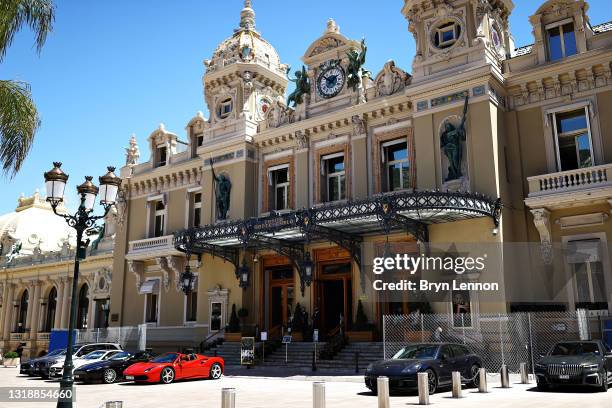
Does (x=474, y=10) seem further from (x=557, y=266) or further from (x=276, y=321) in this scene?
(x=276, y=321)

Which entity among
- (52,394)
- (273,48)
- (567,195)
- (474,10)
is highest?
(273,48)

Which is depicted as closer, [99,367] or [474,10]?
[99,367]

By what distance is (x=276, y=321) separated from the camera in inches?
1166

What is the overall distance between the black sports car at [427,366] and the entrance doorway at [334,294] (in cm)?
1001

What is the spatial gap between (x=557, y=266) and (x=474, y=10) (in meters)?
11.0

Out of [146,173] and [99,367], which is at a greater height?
[146,173]

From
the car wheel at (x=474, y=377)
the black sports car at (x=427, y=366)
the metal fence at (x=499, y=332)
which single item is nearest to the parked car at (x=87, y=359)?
the metal fence at (x=499, y=332)

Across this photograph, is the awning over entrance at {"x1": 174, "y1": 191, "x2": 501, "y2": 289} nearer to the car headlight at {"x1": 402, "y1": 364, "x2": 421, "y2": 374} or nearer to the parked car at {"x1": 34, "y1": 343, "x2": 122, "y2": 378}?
the parked car at {"x1": 34, "y1": 343, "x2": 122, "y2": 378}

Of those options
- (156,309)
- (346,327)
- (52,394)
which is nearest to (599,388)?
(346,327)

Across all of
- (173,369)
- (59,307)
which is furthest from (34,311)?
(173,369)

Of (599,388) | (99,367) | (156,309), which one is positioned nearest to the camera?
(599,388)

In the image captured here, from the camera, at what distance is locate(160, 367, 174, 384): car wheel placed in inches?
801

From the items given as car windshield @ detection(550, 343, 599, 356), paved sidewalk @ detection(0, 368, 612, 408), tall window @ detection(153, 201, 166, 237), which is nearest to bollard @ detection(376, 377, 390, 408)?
paved sidewalk @ detection(0, 368, 612, 408)

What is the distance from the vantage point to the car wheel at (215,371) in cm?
2198
